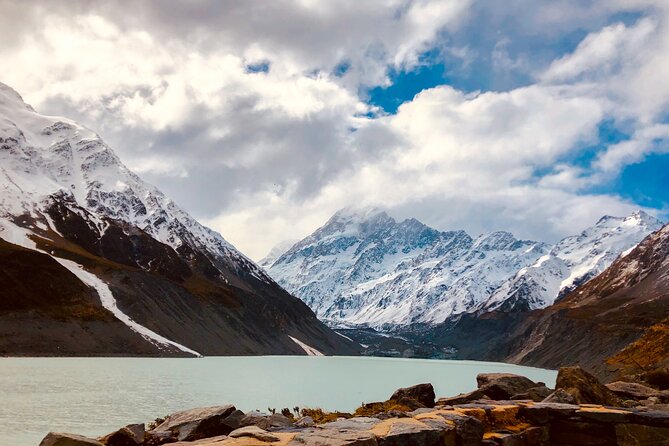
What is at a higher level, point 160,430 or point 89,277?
point 89,277

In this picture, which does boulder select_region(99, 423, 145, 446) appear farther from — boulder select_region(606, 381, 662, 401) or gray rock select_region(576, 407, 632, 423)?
boulder select_region(606, 381, 662, 401)

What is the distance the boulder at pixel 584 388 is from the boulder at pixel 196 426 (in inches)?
416

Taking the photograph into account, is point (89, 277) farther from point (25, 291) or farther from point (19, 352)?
point (19, 352)

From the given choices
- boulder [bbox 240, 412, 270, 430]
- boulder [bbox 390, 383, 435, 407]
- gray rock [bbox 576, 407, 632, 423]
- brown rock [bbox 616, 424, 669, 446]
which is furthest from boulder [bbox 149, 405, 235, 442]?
brown rock [bbox 616, 424, 669, 446]

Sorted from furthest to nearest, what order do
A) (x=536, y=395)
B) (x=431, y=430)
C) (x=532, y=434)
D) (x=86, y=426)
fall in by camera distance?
(x=86, y=426)
(x=536, y=395)
(x=532, y=434)
(x=431, y=430)

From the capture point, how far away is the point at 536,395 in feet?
65.1

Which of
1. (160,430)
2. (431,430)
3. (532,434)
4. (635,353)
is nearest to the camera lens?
(431,430)

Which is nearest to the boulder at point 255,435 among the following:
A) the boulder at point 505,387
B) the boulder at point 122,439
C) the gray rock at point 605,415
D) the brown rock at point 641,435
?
the boulder at point 122,439

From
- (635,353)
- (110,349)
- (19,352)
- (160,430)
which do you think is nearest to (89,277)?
(110,349)

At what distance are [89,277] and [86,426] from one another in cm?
16854

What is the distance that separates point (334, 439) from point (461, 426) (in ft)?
11.2

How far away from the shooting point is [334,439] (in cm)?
1189

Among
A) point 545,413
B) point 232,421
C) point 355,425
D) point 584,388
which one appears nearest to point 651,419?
point 545,413

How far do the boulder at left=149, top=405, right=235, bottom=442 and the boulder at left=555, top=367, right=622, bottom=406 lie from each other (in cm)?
1056
